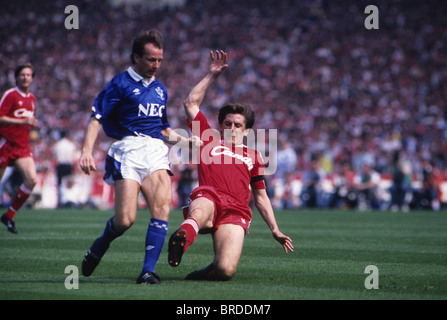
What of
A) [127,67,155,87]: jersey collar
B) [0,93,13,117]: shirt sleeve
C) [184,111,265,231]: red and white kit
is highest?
[0,93,13,117]: shirt sleeve

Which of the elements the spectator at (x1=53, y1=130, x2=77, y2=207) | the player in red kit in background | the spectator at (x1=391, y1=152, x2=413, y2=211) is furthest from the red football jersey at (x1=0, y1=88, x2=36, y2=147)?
the spectator at (x1=391, y1=152, x2=413, y2=211)

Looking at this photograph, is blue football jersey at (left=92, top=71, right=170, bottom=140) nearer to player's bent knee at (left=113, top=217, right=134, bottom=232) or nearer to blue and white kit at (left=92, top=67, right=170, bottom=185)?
blue and white kit at (left=92, top=67, right=170, bottom=185)

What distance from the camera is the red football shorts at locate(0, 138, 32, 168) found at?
1108 cm

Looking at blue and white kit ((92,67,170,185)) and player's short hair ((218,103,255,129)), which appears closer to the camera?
Answer: blue and white kit ((92,67,170,185))

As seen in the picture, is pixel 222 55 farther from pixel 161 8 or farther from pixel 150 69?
pixel 161 8

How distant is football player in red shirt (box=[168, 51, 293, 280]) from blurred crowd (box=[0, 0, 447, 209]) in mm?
15718

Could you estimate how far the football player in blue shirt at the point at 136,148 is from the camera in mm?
5910

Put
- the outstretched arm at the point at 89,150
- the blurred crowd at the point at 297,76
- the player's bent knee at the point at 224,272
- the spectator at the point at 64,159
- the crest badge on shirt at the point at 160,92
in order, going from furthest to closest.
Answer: the blurred crowd at the point at 297,76, the spectator at the point at 64,159, the crest badge on shirt at the point at 160,92, the player's bent knee at the point at 224,272, the outstretched arm at the point at 89,150

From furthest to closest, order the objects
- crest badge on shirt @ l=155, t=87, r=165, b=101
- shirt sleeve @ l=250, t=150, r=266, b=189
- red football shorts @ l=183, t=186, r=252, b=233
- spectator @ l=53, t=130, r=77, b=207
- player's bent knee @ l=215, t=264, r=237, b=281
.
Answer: spectator @ l=53, t=130, r=77, b=207 → shirt sleeve @ l=250, t=150, r=266, b=189 → red football shorts @ l=183, t=186, r=252, b=233 → crest badge on shirt @ l=155, t=87, r=165, b=101 → player's bent knee @ l=215, t=264, r=237, b=281

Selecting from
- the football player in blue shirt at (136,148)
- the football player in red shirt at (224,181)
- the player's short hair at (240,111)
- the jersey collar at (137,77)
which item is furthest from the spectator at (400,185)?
the jersey collar at (137,77)

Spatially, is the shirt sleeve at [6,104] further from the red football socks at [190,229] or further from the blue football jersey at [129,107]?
the red football socks at [190,229]

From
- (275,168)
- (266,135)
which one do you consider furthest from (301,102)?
(275,168)

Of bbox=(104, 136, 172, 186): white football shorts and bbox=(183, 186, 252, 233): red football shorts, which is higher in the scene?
bbox=(104, 136, 172, 186): white football shorts

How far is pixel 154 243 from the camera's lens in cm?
Answer: 591
